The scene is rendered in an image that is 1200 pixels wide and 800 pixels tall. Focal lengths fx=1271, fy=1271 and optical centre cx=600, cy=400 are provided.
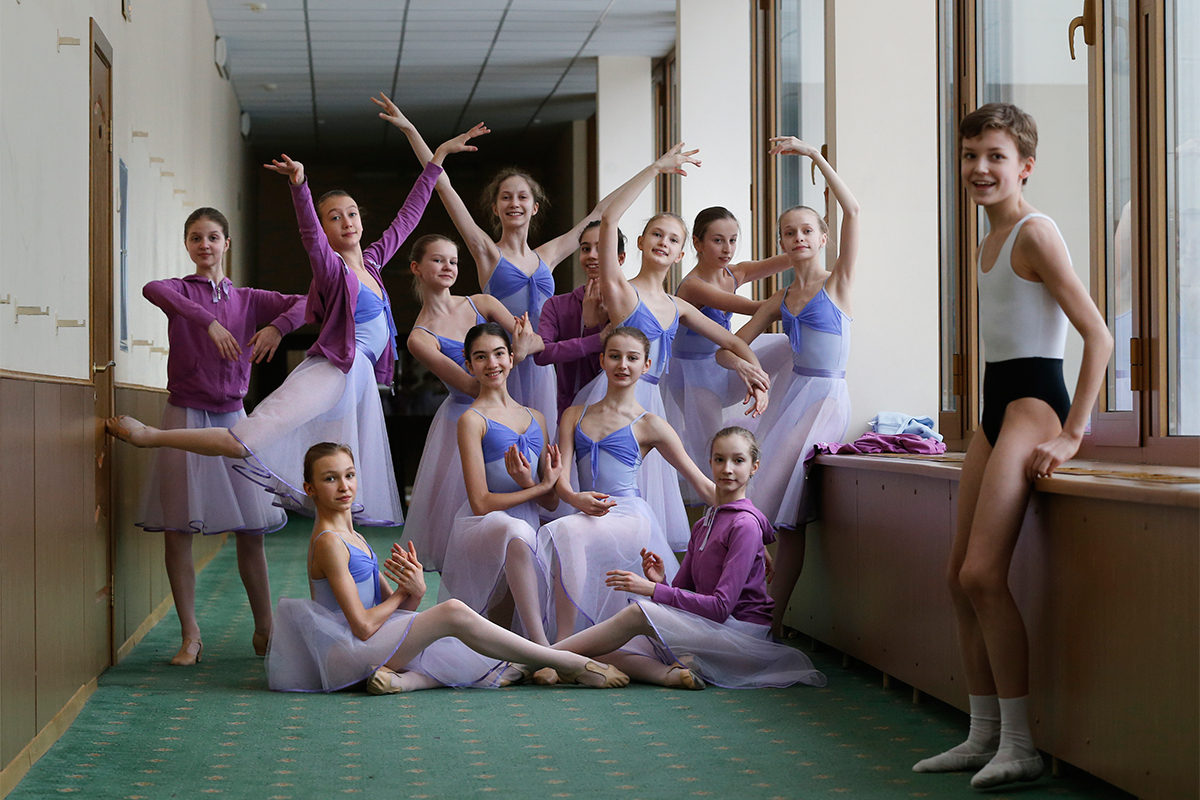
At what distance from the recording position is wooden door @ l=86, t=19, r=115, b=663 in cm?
371

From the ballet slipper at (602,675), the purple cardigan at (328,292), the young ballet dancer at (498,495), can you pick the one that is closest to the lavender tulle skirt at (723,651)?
the ballet slipper at (602,675)

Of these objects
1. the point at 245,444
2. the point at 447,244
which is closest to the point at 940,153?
the point at 447,244

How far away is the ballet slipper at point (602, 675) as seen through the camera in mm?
3543

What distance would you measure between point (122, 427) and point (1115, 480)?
2.82 meters

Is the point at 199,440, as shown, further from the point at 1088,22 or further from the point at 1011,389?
the point at 1088,22

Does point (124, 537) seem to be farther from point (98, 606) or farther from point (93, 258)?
point (93, 258)

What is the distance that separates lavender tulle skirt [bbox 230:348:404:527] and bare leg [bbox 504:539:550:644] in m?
0.51

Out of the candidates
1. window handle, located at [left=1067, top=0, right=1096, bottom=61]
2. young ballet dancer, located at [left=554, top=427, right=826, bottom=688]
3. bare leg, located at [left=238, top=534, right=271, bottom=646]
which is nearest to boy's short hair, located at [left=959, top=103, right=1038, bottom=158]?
window handle, located at [left=1067, top=0, right=1096, bottom=61]

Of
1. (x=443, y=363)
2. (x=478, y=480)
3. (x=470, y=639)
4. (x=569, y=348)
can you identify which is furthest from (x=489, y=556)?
(x=569, y=348)

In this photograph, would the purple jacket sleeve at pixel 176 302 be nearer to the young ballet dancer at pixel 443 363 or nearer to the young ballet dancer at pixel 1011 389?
the young ballet dancer at pixel 443 363

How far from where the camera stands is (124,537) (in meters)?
4.21

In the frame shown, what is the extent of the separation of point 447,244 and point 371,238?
9.15 metres

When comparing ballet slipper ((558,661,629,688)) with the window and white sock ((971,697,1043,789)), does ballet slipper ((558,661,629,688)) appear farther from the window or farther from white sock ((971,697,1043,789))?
the window

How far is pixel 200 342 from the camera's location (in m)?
4.15
